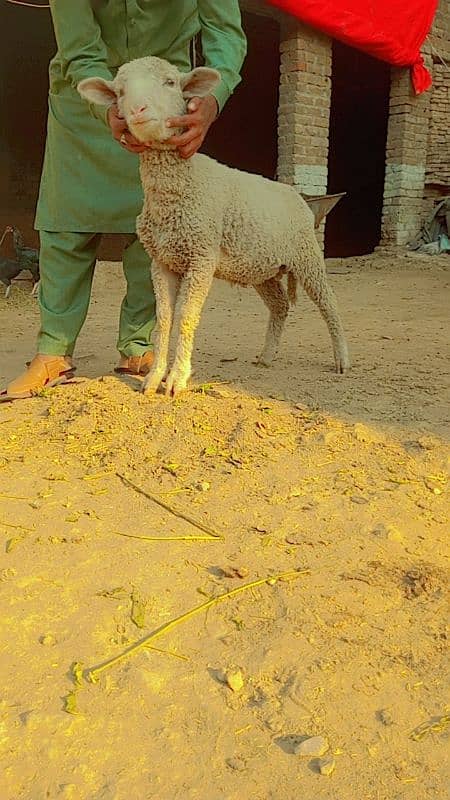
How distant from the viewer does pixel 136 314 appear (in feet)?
9.95

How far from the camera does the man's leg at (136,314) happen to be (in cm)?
299

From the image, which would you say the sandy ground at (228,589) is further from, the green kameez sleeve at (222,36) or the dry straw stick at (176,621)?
the green kameez sleeve at (222,36)

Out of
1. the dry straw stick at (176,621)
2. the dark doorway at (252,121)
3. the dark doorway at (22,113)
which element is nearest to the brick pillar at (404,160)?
the dark doorway at (252,121)

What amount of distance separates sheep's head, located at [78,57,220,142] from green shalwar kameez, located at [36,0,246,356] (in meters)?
0.21

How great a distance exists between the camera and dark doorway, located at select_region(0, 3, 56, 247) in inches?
442

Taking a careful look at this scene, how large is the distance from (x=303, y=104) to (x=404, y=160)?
76.1 inches

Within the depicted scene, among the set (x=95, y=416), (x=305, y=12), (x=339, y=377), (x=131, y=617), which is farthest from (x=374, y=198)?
(x=131, y=617)

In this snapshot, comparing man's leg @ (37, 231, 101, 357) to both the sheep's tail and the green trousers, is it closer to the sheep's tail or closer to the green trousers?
the green trousers

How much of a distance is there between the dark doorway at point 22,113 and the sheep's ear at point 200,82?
907 cm

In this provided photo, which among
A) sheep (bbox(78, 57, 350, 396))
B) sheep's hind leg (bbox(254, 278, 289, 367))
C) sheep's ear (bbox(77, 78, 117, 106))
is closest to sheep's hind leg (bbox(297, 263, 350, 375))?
sheep's hind leg (bbox(254, 278, 289, 367))

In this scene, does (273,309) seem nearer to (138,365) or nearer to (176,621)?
(138,365)

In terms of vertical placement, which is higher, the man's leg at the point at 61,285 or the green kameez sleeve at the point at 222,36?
the green kameez sleeve at the point at 222,36

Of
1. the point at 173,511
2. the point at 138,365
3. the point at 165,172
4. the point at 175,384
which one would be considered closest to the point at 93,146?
the point at 165,172

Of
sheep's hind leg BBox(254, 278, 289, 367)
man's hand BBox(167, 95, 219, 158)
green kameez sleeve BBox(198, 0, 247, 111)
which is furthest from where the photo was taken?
sheep's hind leg BBox(254, 278, 289, 367)
